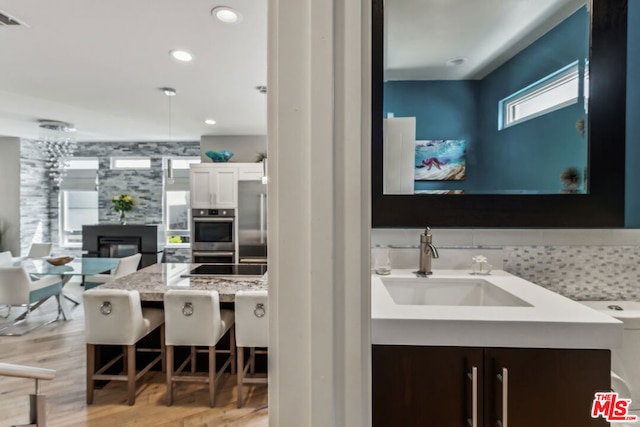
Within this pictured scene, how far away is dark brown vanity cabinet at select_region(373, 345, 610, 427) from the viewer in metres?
0.84

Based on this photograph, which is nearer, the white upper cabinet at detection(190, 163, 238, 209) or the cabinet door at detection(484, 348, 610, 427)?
the cabinet door at detection(484, 348, 610, 427)

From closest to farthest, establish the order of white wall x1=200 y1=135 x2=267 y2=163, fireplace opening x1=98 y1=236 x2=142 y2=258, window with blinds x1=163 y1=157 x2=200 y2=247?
white wall x1=200 y1=135 x2=267 y2=163 < fireplace opening x1=98 y1=236 x2=142 y2=258 < window with blinds x1=163 y1=157 x2=200 y2=247

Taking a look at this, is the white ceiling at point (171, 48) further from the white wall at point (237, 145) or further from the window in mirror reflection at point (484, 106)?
the white wall at point (237, 145)

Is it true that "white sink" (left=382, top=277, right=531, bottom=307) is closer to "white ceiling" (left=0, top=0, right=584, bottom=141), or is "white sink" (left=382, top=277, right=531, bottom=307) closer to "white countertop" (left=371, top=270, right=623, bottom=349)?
"white countertop" (left=371, top=270, right=623, bottom=349)

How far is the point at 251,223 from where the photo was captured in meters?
4.79

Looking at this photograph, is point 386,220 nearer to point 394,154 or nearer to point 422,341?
point 394,154

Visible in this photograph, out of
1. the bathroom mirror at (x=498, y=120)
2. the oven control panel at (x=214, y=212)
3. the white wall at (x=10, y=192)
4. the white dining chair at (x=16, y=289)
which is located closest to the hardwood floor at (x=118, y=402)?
the white dining chair at (x=16, y=289)

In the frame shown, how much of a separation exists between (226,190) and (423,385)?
14.4 ft

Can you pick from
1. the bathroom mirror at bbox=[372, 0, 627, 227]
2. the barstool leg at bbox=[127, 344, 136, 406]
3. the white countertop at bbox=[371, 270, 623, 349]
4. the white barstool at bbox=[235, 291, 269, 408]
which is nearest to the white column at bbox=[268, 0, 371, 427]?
the white countertop at bbox=[371, 270, 623, 349]

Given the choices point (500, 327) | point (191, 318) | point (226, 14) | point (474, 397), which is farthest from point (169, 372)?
point (226, 14)

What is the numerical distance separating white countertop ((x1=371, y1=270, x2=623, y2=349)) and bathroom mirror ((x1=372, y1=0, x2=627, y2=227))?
48 centimetres

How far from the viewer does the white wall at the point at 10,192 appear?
5527mm

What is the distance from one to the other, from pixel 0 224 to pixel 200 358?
5403 mm

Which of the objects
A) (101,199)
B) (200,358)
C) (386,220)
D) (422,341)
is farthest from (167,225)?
(422,341)
